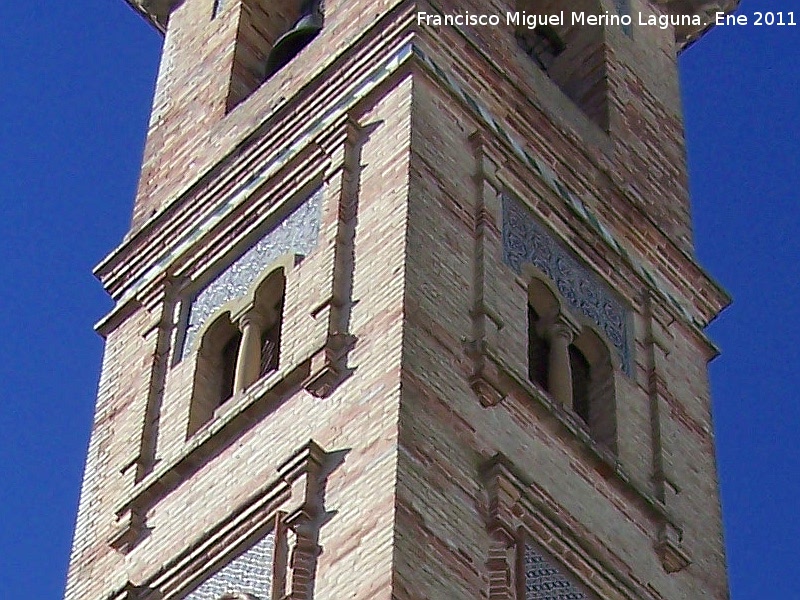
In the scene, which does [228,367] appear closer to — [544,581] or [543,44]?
[544,581]

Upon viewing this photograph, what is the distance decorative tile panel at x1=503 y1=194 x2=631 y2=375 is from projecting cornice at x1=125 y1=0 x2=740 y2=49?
5938 millimetres

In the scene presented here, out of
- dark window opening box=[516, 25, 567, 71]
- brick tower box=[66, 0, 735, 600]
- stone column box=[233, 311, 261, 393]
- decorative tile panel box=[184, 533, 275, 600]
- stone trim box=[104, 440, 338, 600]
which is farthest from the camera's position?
dark window opening box=[516, 25, 567, 71]

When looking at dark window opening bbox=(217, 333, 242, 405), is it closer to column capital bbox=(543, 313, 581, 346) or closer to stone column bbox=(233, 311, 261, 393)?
stone column bbox=(233, 311, 261, 393)

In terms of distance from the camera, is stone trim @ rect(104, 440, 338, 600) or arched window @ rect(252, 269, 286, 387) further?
arched window @ rect(252, 269, 286, 387)

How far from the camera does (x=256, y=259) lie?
2047 cm

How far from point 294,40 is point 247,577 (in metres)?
7.37

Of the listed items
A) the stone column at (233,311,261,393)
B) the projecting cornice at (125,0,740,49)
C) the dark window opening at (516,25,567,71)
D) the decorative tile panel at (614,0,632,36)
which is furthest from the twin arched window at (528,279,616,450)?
the projecting cornice at (125,0,740,49)

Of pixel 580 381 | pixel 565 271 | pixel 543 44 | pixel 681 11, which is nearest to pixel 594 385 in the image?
pixel 580 381

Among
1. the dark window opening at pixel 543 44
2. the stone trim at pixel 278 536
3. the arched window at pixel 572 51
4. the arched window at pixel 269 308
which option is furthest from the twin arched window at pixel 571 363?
the dark window opening at pixel 543 44

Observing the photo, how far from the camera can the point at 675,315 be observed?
21.5 meters

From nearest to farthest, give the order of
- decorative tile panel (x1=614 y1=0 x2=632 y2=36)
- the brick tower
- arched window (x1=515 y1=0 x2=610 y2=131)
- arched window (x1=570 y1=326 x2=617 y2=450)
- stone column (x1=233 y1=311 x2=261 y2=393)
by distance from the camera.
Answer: the brick tower
stone column (x1=233 y1=311 x2=261 y2=393)
arched window (x1=570 y1=326 x2=617 y2=450)
arched window (x1=515 y1=0 x2=610 y2=131)
decorative tile panel (x1=614 y1=0 x2=632 y2=36)

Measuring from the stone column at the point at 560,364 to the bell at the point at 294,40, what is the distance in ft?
14.4

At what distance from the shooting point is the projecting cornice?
25891mm

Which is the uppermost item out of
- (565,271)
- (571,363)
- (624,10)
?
(624,10)
